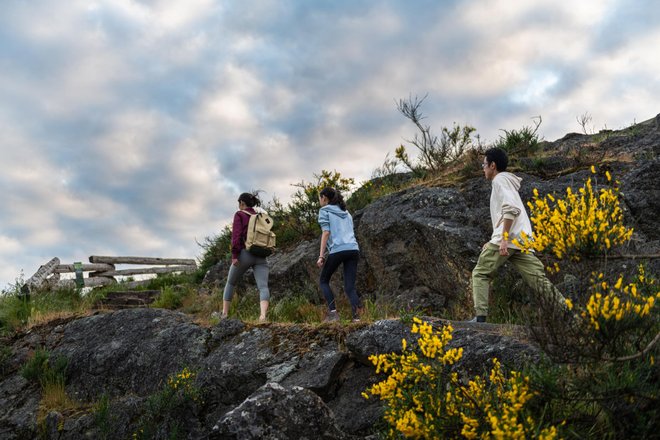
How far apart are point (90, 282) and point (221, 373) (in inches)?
480

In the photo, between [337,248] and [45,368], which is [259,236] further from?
[45,368]

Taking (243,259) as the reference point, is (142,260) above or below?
above

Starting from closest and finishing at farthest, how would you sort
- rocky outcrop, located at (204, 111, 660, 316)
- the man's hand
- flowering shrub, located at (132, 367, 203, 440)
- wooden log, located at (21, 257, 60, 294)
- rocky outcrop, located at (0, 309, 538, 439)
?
rocky outcrop, located at (0, 309, 538, 439) → the man's hand → flowering shrub, located at (132, 367, 203, 440) → rocky outcrop, located at (204, 111, 660, 316) → wooden log, located at (21, 257, 60, 294)

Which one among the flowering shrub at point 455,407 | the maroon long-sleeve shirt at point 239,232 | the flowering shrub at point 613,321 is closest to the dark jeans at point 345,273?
the maroon long-sleeve shirt at point 239,232

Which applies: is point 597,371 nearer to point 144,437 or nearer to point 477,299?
point 477,299

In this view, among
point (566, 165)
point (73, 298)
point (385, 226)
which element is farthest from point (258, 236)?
point (73, 298)

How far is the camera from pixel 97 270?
18.3m

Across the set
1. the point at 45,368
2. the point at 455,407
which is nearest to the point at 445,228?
the point at 455,407

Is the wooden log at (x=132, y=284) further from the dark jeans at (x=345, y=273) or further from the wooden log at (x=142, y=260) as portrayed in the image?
the dark jeans at (x=345, y=273)

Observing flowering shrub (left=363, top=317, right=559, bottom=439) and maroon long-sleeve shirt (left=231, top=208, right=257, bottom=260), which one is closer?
flowering shrub (left=363, top=317, right=559, bottom=439)

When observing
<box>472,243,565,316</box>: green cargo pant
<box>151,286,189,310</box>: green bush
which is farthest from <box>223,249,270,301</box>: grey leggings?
<box>151,286,189,310</box>: green bush

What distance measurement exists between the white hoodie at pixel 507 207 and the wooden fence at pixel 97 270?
39.3 feet

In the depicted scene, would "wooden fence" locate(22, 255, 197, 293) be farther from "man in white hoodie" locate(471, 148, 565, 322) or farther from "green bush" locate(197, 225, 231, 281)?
"man in white hoodie" locate(471, 148, 565, 322)

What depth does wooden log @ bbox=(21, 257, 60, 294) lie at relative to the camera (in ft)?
50.6
